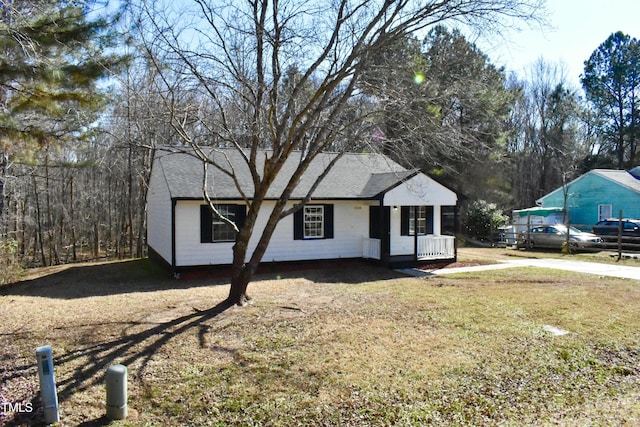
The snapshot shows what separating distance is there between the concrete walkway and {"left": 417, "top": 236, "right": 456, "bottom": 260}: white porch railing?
0.90m

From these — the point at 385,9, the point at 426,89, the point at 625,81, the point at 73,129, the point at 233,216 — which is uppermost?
the point at 625,81

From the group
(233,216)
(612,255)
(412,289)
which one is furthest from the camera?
(612,255)

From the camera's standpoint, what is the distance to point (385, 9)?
816 cm

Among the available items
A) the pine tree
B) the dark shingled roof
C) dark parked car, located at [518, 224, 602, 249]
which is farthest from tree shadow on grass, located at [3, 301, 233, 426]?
dark parked car, located at [518, 224, 602, 249]

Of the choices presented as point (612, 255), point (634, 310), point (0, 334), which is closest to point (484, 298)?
point (634, 310)

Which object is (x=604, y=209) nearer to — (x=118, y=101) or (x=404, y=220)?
(x=404, y=220)

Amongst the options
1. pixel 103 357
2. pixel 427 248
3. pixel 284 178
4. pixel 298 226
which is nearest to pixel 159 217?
pixel 284 178

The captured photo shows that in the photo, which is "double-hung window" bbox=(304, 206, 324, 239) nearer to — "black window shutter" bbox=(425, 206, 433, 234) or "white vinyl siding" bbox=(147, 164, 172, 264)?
"black window shutter" bbox=(425, 206, 433, 234)

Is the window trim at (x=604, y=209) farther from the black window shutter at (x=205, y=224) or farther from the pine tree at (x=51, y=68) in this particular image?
the pine tree at (x=51, y=68)

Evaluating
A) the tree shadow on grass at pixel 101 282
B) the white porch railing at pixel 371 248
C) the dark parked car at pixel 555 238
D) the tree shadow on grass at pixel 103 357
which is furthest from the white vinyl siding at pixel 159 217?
the dark parked car at pixel 555 238

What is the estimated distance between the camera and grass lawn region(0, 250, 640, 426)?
527 cm

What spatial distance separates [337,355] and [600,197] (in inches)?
1173

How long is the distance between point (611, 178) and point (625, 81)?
1797 centimetres

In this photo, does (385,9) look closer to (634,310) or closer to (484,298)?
(484,298)
